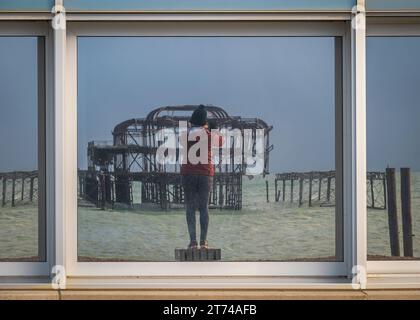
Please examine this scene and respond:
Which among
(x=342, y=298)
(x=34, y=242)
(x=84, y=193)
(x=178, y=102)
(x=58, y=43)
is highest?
(x=58, y=43)

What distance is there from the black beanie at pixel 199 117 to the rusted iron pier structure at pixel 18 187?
0.94m

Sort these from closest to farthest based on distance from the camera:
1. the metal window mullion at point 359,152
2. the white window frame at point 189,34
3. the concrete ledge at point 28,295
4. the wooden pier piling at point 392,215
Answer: the concrete ledge at point 28,295 → the metal window mullion at point 359,152 → the white window frame at point 189,34 → the wooden pier piling at point 392,215

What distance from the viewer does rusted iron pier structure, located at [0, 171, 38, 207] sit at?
14.1ft

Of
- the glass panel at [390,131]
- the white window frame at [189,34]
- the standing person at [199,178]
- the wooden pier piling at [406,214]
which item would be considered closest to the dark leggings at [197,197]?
the standing person at [199,178]

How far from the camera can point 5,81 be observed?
14.1 ft

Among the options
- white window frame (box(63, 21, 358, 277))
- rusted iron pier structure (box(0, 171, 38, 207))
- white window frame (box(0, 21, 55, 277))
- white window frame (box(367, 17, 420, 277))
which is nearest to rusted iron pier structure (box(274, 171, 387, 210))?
white window frame (box(63, 21, 358, 277))

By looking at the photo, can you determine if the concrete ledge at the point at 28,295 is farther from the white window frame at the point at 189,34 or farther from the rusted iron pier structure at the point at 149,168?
the rusted iron pier structure at the point at 149,168

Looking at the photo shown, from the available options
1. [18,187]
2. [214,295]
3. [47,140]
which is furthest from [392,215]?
[18,187]

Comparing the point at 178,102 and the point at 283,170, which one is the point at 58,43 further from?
the point at 283,170

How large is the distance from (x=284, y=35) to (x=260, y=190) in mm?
881

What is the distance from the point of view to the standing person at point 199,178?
4328mm

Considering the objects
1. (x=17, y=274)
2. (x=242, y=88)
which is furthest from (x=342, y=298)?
(x=17, y=274)

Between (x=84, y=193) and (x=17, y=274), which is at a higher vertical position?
(x=84, y=193)

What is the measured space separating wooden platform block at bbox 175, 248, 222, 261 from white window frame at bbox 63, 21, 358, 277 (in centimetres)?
3
